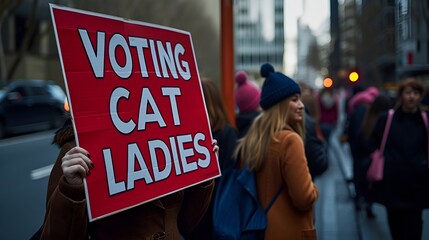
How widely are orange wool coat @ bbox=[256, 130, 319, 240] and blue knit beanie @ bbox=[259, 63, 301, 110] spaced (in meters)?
0.23

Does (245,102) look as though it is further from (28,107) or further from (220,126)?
(28,107)

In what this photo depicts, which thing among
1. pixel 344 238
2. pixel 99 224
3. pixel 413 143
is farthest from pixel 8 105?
pixel 99 224

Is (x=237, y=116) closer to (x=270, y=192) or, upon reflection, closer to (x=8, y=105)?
(x=270, y=192)

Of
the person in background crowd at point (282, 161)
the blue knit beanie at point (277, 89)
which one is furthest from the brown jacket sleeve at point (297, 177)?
the blue knit beanie at point (277, 89)

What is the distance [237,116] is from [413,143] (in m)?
1.65

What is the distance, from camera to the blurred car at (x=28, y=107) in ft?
57.7

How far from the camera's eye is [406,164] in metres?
4.76

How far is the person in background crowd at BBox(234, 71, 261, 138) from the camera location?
5.45 meters

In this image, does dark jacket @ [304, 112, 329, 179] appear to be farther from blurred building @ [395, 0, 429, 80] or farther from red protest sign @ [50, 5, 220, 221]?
red protest sign @ [50, 5, 220, 221]

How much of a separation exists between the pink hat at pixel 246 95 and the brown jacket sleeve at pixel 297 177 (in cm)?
235

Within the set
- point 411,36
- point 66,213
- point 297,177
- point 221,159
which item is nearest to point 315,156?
point 221,159

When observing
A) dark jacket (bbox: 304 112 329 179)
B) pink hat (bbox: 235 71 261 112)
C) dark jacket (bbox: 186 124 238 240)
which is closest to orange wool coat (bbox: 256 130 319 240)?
dark jacket (bbox: 186 124 238 240)

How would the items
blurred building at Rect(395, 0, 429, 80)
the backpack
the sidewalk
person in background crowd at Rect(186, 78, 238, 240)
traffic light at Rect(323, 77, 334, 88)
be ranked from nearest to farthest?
the backpack
person in background crowd at Rect(186, 78, 238, 240)
blurred building at Rect(395, 0, 429, 80)
the sidewalk
traffic light at Rect(323, 77, 334, 88)

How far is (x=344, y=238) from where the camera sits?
6.66 m
